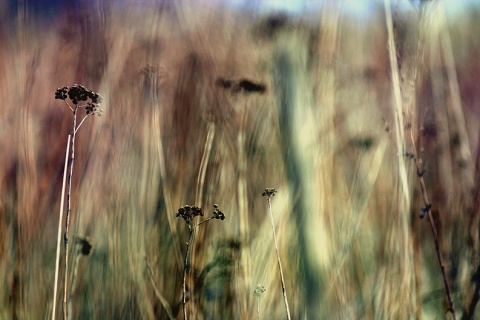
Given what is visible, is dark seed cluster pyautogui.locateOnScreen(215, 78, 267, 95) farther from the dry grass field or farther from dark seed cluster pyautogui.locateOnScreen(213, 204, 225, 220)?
dark seed cluster pyautogui.locateOnScreen(213, 204, 225, 220)

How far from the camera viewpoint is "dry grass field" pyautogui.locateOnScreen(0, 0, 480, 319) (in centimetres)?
77

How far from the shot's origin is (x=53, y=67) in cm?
88

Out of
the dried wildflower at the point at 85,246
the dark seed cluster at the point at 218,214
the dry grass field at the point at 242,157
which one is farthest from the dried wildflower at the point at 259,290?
the dried wildflower at the point at 85,246

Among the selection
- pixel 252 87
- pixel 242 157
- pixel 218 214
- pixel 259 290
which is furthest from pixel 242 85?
pixel 259 290

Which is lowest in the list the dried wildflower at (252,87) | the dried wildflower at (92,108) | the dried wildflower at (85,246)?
the dried wildflower at (85,246)

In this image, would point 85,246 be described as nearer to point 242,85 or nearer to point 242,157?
point 242,157

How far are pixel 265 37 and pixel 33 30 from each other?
510mm

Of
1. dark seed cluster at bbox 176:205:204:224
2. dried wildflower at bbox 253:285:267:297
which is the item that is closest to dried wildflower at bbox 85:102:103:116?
dark seed cluster at bbox 176:205:204:224

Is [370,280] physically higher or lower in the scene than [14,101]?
lower

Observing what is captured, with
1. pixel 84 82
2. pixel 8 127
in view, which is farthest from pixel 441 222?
pixel 8 127

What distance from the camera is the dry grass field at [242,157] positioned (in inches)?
30.5

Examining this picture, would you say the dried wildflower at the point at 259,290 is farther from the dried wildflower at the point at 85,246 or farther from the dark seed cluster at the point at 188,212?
the dried wildflower at the point at 85,246

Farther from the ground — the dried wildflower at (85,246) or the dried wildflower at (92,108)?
the dried wildflower at (92,108)

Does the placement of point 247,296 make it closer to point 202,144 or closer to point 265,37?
point 202,144
